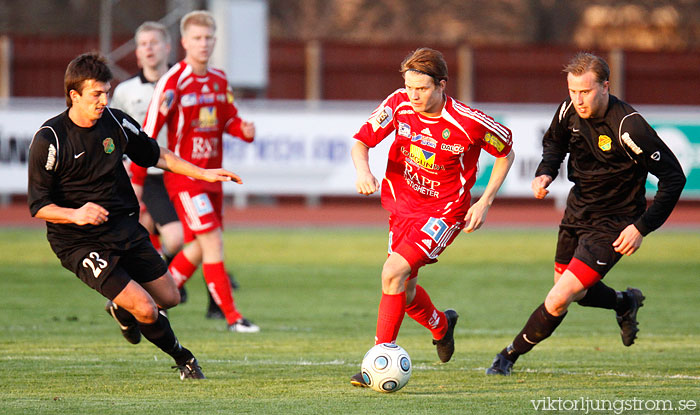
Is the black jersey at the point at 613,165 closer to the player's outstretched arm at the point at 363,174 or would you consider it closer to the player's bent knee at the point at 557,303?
the player's bent knee at the point at 557,303

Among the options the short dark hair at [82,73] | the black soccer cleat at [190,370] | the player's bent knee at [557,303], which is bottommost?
the black soccer cleat at [190,370]

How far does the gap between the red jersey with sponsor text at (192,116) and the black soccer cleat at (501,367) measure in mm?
3104

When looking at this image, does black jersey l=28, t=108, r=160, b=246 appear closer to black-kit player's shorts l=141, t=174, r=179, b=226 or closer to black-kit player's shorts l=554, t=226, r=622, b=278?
black-kit player's shorts l=554, t=226, r=622, b=278

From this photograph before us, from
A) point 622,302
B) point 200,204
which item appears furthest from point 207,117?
point 622,302

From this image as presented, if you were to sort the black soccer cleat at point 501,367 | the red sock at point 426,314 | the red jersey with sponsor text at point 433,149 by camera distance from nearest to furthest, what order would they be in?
the red jersey with sponsor text at point 433,149, the black soccer cleat at point 501,367, the red sock at point 426,314

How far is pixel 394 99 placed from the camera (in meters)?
6.43

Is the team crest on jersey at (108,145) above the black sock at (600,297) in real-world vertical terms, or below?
above

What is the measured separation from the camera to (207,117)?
855cm

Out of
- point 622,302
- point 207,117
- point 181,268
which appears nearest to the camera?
point 622,302

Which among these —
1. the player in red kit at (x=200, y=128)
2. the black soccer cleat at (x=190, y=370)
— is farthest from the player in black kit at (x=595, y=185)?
the player in red kit at (x=200, y=128)

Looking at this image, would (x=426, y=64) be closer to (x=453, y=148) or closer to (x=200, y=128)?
(x=453, y=148)

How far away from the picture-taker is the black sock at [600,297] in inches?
265

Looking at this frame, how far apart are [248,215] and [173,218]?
12.3m

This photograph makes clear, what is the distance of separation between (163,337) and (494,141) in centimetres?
230
